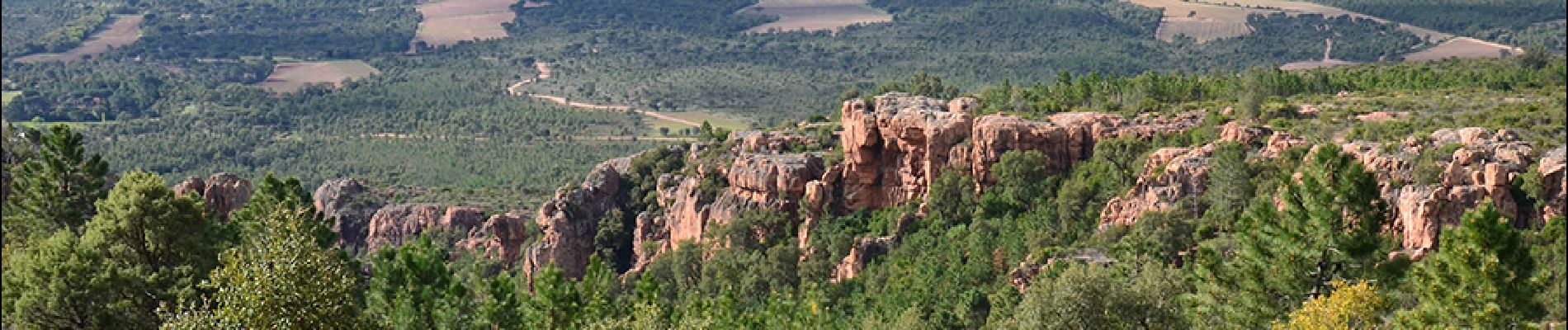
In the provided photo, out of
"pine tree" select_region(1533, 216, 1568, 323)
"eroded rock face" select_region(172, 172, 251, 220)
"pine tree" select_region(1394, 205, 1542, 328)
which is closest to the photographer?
"pine tree" select_region(1394, 205, 1542, 328)

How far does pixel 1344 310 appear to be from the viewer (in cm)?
5100

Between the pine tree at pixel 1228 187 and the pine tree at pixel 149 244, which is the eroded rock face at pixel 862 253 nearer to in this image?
the pine tree at pixel 1228 187

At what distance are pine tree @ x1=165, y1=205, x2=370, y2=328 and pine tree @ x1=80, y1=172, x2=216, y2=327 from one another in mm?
13825

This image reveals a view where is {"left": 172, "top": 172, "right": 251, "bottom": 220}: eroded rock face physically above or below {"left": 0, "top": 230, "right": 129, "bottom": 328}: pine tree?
below

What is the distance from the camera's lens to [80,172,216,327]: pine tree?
192 ft

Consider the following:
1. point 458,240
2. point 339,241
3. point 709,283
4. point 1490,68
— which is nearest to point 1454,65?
point 1490,68

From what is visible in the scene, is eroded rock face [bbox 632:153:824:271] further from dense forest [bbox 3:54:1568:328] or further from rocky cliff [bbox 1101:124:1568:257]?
rocky cliff [bbox 1101:124:1568:257]

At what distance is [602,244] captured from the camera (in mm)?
115750

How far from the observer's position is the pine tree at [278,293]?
42.7m

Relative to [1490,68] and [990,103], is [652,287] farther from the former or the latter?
[1490,68]

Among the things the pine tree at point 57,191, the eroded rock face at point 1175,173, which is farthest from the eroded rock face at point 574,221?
the eroded rock face at point 1175,173

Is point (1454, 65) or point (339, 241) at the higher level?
point (1454, 65)

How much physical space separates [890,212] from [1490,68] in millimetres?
51719

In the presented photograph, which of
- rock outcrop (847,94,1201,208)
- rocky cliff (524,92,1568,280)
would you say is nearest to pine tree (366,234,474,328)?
rocky cliff (524,92,1568,280)
